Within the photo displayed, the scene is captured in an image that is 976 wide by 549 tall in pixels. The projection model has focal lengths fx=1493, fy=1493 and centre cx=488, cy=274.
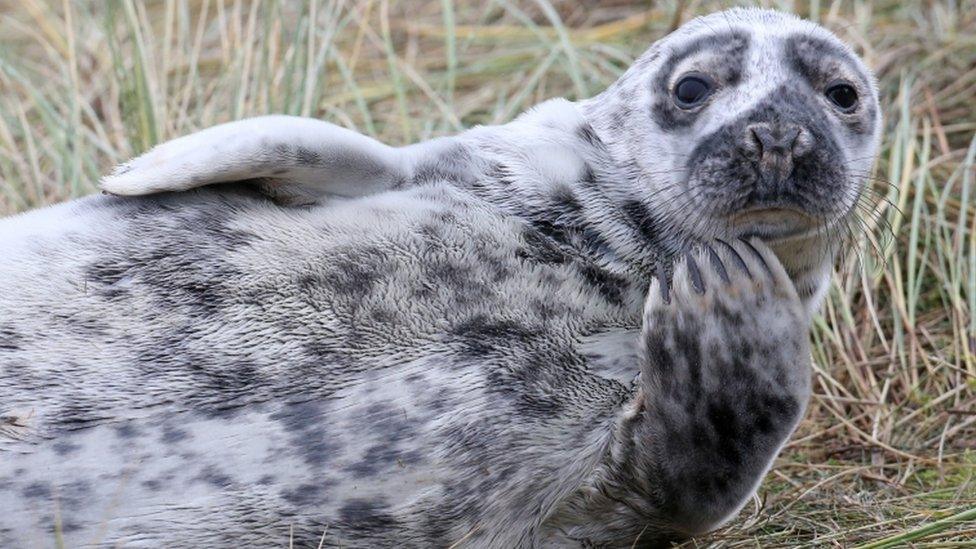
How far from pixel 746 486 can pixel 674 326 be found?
0.34 m

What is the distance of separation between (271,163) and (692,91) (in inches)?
35.3

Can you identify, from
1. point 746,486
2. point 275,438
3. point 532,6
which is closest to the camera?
point 275,438

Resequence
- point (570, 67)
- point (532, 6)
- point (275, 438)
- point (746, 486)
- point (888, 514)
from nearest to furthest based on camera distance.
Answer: point (275, 438) → point (746, 486) → point (888, 514) → point (570, 67) → point (532, 6)

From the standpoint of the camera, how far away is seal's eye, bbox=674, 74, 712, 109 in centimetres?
312

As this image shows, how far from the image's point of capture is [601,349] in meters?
2.92

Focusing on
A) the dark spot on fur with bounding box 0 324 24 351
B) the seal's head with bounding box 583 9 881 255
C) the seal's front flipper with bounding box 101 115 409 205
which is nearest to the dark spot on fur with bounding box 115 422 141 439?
the dark spot on fur with bounding box 0 324 24 351

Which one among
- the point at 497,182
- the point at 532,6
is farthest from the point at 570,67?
the point at 497,182

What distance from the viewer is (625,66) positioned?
5.60 meters

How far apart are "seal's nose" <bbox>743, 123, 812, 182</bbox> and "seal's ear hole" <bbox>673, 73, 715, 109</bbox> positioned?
32 centimetres

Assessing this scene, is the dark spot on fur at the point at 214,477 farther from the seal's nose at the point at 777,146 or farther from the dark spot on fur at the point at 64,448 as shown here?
the seal's nose at the point at 777,146

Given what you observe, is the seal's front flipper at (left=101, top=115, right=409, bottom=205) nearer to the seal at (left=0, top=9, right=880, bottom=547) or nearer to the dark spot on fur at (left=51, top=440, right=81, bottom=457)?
the seal at (left=0, top=9, right=880, bottom=547)

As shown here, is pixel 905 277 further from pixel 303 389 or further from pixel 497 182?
pixel 303 389

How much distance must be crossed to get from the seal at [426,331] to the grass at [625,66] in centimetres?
48

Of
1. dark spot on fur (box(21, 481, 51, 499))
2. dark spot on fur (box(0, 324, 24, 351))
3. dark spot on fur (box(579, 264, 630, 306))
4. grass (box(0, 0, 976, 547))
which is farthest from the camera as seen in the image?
grass (box(0, 0, 976, 547))
